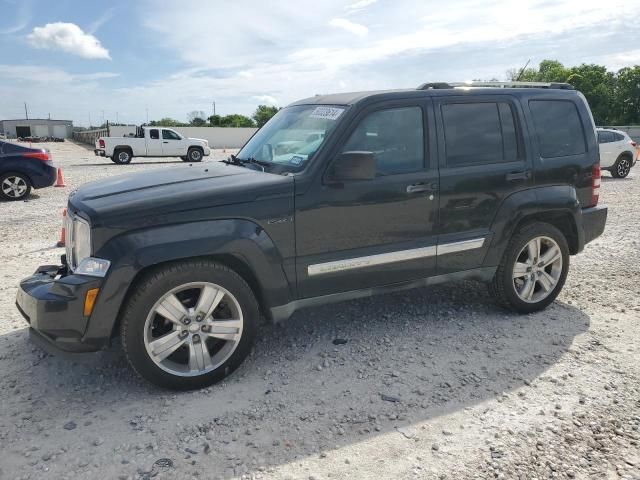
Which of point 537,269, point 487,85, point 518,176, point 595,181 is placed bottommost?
point 537,269

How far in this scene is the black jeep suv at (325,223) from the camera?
318cm

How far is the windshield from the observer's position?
150 inches

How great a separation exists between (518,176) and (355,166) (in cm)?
164

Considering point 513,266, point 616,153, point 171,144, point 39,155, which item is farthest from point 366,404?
point 171,144

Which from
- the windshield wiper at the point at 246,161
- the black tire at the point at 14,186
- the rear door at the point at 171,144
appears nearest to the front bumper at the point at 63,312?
the windshield wiper at the point at 246,161

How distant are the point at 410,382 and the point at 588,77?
72.9m

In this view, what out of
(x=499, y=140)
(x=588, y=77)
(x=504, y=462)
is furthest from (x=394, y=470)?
(x=588, y=77)

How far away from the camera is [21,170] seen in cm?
1109

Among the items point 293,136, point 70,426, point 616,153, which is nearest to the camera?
point 70,426

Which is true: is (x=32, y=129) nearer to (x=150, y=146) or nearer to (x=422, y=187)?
(x=150, y=146)

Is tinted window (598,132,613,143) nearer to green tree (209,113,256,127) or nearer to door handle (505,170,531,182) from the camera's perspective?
door handle (505,170,531,182)

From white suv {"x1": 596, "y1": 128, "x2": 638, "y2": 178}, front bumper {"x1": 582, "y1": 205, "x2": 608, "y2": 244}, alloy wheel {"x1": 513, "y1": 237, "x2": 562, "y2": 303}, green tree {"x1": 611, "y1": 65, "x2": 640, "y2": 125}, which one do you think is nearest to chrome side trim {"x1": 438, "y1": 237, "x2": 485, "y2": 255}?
alloy wheel {"x1": 513, "y1": 237, "x2": 562, "y2": 303}

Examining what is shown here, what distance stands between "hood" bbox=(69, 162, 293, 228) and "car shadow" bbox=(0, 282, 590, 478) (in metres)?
0.98

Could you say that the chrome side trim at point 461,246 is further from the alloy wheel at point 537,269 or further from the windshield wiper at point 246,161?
the windshield wiper at point 246,161
